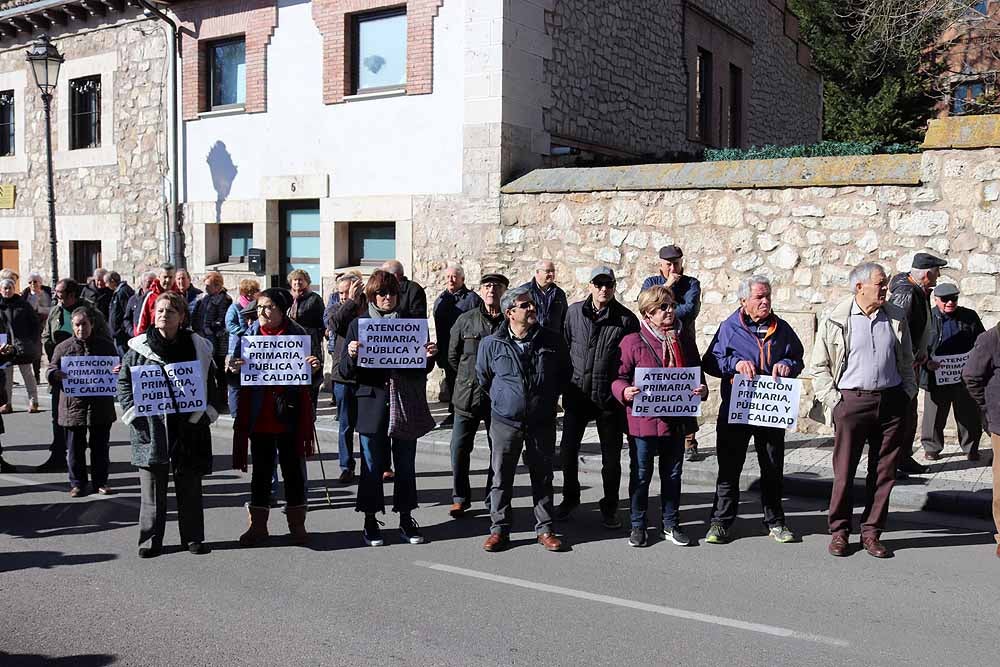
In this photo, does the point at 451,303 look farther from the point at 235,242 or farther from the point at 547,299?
the point at 235,242

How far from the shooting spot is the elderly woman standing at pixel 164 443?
6355 millimetres

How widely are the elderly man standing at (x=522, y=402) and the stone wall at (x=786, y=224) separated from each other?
482 cm

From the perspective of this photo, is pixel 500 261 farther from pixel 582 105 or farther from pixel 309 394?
pixel 309 394

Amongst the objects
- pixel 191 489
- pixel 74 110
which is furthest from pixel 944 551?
pixel 74 110

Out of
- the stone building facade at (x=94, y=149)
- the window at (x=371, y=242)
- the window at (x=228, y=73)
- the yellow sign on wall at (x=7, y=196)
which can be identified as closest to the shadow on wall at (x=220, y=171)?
the window at (x=228, y=73)

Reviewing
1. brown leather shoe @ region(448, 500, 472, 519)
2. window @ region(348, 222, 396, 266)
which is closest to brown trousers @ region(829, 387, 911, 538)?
brown leather shoe @ region(448, 500, 472, 519)

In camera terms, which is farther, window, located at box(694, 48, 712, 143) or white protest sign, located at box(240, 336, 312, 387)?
window, located at box(694, 48, 712, 143)

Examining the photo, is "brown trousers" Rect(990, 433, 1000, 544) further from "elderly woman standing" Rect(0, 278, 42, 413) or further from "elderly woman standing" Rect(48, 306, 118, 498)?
"elderly woman standing" Rect(0, 278, 42, 413)

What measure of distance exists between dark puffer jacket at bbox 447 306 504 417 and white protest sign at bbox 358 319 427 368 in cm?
77

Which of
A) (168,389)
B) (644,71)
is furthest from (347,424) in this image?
(644,71)

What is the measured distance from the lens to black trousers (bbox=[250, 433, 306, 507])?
6652 millimetres

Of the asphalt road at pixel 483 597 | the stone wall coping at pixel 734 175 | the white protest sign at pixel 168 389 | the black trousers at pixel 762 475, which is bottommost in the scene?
the asphalt road at pixel 483 597

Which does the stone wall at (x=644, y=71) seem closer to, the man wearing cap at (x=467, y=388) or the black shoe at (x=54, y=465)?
the man wearing cap at (x=467, y=388)

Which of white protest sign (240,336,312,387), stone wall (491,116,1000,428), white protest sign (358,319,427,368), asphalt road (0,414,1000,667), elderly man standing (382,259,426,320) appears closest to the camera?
asphalt road (0,414,1000,667)
